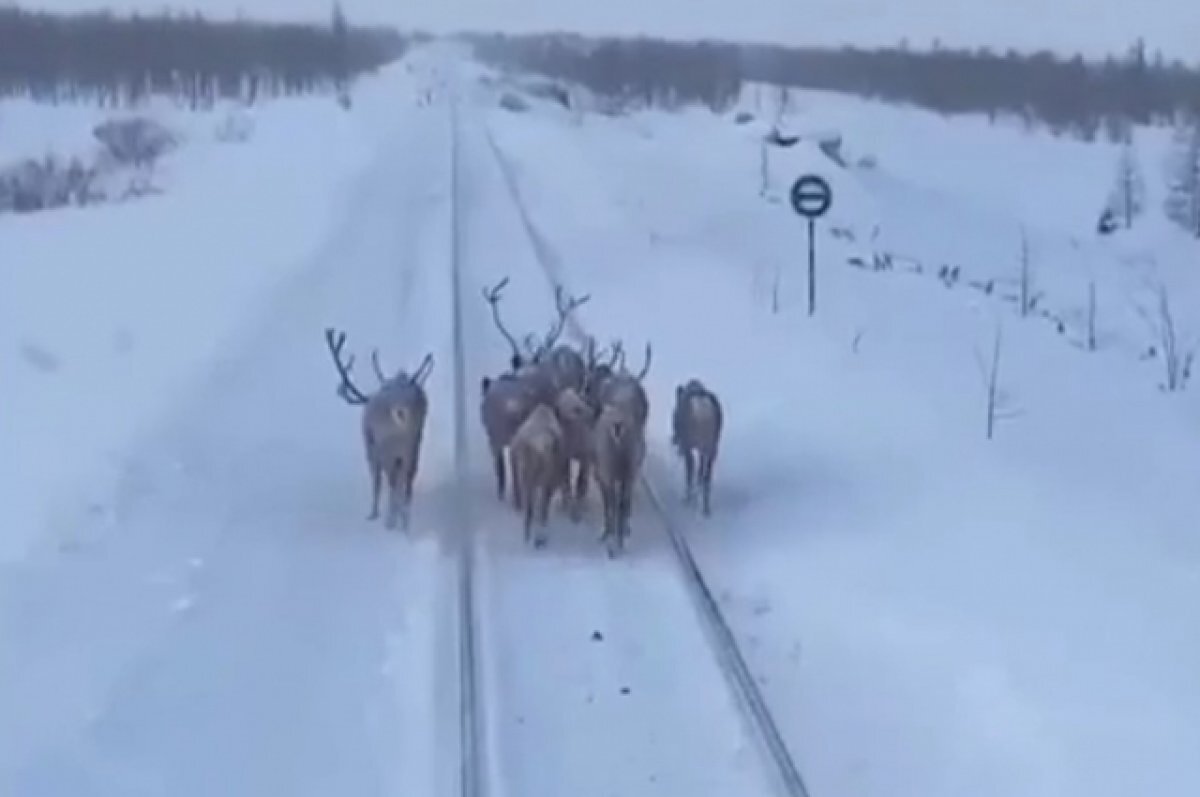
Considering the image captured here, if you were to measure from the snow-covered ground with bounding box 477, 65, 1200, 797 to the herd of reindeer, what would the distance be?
563 millimetres

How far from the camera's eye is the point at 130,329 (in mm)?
27922

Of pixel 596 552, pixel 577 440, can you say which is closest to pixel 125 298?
pixel 577 440

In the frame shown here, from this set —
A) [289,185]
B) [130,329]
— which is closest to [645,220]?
[289,185]

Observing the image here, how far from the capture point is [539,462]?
16234 mm

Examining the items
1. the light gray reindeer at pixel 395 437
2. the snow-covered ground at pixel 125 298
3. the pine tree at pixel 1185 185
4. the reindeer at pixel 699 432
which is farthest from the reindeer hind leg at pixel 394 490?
the pine tree at pixel 1185 185

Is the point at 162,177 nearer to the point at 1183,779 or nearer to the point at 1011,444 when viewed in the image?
the point at 1011,444

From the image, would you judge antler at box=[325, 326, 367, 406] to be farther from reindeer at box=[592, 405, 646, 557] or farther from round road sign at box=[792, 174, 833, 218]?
round road sign at box=[792, 174, 833, 218]

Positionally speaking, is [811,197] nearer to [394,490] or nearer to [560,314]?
[560,314]

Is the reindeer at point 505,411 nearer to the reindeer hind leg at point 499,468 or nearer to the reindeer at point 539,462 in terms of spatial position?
the reindeer hind leg at point 499,468

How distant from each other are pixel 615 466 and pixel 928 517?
7.11 ft

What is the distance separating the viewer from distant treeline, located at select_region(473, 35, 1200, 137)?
12419cm

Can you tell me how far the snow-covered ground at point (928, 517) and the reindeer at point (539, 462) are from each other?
0.97 meters

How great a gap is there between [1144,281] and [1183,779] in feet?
129

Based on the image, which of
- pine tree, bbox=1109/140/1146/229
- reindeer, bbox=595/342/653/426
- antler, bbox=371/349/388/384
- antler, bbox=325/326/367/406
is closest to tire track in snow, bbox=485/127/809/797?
Result: reindeer, bbox=595/342/653/426
